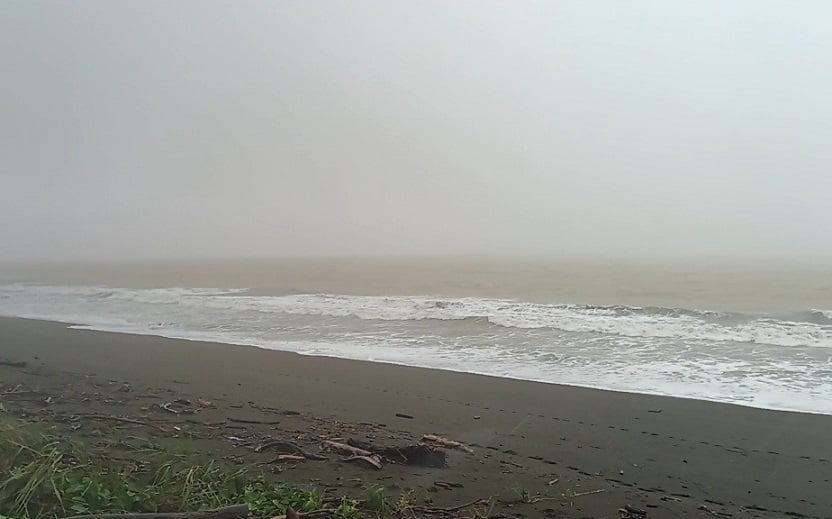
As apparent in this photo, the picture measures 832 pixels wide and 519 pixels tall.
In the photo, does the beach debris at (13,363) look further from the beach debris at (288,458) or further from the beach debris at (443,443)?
the beach debris at (443,443)

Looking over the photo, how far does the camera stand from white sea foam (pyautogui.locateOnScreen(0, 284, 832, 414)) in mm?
9195

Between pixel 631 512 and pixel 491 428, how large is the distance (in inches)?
93.1

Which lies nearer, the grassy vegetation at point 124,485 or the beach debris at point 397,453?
the grassy vegetation at point 124,485

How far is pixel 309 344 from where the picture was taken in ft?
42.1

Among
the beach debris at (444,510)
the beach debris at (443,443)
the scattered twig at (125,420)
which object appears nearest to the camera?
the beach debris at (444,510)

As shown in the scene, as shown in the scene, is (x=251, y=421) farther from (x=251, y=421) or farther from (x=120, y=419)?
(x=120, y=419)

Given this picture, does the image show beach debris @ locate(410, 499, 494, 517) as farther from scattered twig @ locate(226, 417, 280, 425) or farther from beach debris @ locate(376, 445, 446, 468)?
scattered twig @ locate(226, 417, 280, 425)

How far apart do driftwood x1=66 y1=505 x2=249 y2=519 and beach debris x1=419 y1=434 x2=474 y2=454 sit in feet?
8.03

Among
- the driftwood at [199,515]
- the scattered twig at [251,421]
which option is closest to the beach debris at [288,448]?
the scattered twig at [251,421]

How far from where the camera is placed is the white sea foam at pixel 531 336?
9.20m

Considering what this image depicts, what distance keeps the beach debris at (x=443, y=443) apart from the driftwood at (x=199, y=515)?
245 cm

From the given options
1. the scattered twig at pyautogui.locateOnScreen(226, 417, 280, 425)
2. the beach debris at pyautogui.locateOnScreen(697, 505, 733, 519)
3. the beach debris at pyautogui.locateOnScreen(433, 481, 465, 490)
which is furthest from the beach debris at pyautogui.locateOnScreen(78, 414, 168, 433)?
the beach debris at pyautogui.locateOnScreen(697, 505, 733, 519)

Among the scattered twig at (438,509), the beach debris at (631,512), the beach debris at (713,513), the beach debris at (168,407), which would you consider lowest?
the beach debris at (713,513)

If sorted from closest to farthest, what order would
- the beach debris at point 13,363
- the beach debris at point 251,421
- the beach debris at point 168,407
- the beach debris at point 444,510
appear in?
the beach debris at point 444,510, the beach debris at point 251,421, the beach debris at point 168,407, the beach debris at point 13,363
